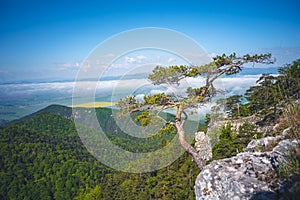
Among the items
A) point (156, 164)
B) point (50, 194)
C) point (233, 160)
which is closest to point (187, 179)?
point (156, 164)

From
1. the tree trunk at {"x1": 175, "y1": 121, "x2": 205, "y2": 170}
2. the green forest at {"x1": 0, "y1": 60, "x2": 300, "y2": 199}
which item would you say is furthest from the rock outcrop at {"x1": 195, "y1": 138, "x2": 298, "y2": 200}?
the green forest at {"x1": 0, "y1": 60, "x2": 300, "y2": 199}

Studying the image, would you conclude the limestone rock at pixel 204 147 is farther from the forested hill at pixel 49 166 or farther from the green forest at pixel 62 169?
the forested hill at pixel 49 166

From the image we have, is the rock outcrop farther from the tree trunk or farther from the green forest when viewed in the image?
the green forest

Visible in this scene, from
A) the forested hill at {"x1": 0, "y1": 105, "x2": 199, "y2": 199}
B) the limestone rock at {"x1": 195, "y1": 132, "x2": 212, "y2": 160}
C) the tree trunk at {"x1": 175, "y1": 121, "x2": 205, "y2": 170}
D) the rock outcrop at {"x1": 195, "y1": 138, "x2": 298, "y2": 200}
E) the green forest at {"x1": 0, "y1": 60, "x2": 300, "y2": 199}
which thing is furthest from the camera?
the forested hill at {"x1": 0, "y1": 105, "x2": 199, "y2": 199}

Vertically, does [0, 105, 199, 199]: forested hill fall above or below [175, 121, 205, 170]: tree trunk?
below

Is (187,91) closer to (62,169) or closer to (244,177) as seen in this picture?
(244,177)

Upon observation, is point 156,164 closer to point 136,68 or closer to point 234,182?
point 136,68
